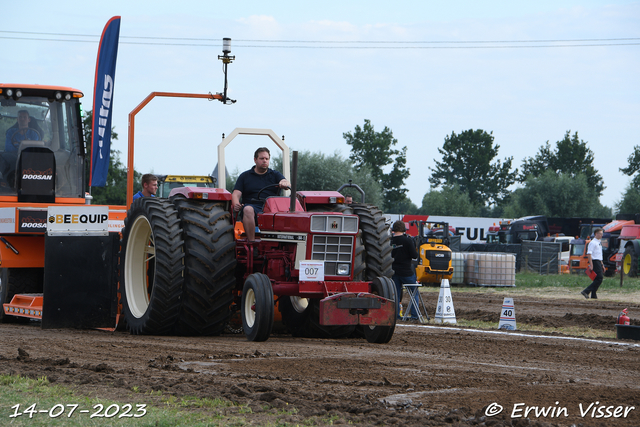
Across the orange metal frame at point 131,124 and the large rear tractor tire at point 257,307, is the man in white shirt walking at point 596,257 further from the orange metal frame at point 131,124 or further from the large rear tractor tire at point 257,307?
the large rear tractor tire at point 257,307

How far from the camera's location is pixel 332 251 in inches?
318

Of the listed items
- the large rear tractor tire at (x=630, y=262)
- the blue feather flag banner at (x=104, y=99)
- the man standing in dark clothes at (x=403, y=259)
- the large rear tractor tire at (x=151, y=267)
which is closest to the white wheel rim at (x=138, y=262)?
the large rear tractor tire at (x=151, y=267)

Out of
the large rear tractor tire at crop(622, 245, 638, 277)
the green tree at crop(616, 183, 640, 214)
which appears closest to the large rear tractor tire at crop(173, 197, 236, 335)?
the large rear tractor tire at crop(622, 245, 638, 277)

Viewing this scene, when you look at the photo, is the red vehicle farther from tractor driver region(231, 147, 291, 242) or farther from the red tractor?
tractor driver region(231, 147, 291, 242)

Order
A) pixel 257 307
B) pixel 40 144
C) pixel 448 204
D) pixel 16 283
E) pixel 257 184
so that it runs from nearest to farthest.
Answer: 1. pixel 257 307
2. pixel 257 184
3. pixel 16 283
4. pixel 40 144
5. pixel 448 204

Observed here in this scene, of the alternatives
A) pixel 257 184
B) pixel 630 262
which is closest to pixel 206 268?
pixel 257 184

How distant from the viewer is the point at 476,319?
1433 centimetres

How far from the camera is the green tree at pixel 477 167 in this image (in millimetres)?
99750

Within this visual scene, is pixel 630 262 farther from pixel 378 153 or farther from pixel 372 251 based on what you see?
pixel 378 153

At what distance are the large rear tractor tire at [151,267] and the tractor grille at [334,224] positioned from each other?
4.89 ft

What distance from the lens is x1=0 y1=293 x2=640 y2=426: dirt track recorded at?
449cm

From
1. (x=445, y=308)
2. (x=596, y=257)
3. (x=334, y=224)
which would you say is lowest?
(x=445, y=308)

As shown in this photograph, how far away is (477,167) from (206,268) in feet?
310

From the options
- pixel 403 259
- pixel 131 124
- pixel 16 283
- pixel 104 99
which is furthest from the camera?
pixel 104 99
